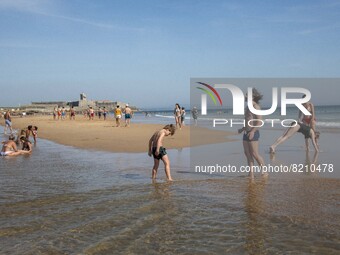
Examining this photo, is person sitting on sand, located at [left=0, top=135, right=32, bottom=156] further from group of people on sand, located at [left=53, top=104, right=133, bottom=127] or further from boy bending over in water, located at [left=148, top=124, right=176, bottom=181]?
group of people on sand, located at [left=53, top=104, right=133, bottom=127]

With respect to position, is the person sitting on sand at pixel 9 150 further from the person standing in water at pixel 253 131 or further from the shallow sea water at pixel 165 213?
the person standing in water at pixel 253 131

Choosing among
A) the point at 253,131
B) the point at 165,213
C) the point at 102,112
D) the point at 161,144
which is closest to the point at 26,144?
the point at 161,144

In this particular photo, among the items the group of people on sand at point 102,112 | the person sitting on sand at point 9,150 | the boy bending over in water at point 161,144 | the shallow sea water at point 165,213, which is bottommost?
the shallow sea water at point 165,213

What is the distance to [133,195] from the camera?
22.5 ft

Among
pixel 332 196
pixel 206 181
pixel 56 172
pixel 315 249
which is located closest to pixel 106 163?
pixel 56 172

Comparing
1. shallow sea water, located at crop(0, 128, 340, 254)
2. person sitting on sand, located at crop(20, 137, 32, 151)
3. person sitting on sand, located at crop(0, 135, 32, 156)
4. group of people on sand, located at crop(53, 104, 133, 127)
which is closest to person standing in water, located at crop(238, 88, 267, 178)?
shallow sea water, located at crop(0, 128, 340, 254)

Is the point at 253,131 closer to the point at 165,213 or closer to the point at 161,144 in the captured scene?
the point at 161,144

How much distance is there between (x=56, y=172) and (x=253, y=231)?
633 cm

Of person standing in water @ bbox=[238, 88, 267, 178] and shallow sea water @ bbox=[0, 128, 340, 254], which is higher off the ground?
person standing in water @ bbox=[238, 88, 267, 178]

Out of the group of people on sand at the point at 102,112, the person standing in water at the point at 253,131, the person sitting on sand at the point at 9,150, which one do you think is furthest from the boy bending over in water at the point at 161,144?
the group of people on sand at the point at 102,112

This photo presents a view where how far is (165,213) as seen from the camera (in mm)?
5656

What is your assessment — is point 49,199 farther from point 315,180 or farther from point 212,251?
point 315,180

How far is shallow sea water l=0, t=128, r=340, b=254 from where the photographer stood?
4336 mm

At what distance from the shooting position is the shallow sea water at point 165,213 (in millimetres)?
4336
